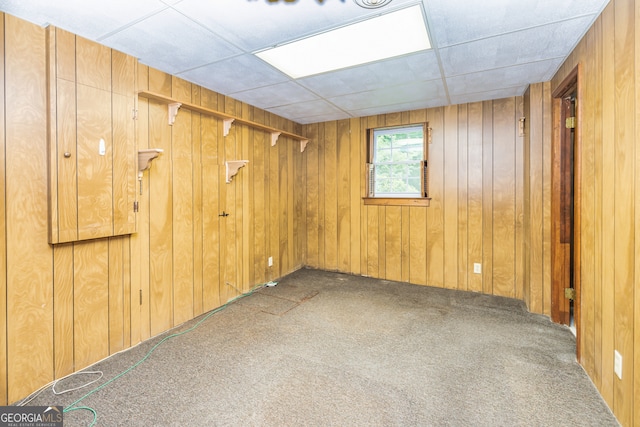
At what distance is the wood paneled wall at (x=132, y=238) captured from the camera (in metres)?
1.75

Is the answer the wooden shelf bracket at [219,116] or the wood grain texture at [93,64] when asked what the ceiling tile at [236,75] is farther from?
the wood grain texture at [93,64]

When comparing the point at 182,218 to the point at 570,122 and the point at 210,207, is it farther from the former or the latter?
the point at 570,122

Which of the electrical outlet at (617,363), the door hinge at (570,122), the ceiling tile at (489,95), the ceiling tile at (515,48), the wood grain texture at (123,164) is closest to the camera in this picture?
the electrical outlet at (617,363)

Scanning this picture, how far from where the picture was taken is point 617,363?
5.13ft

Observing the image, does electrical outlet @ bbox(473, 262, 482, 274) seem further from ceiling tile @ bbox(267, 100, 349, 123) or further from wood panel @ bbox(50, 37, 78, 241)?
wood panel @ bbox(50, 37, 78, 241)

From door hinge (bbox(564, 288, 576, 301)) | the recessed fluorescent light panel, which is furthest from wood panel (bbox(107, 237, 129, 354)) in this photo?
door hinge (bbox(564, 288, 576, 301))

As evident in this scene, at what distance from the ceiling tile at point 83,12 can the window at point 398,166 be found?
3.00m

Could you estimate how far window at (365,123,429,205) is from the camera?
3.86 m

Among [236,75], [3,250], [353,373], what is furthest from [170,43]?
[353,373]

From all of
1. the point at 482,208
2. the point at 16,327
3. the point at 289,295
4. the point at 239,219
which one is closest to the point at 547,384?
the point at 482,208

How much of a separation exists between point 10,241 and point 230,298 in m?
1.94

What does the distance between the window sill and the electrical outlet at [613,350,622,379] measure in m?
2.38

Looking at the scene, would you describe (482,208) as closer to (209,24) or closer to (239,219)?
(239,219)

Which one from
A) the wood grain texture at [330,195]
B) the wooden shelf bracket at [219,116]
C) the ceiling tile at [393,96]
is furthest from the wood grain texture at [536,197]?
the wooden shelf bracket at [219,116]
